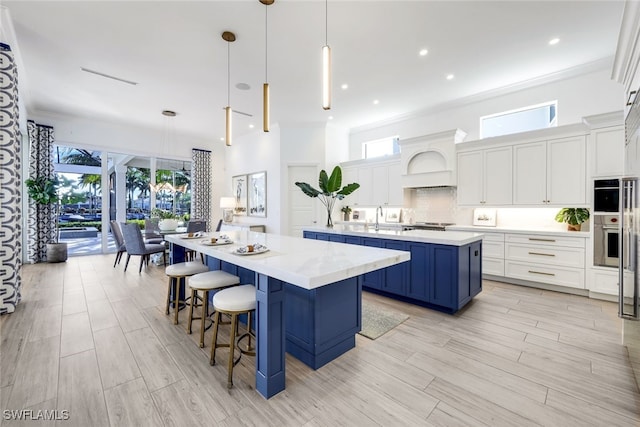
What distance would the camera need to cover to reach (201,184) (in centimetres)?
827

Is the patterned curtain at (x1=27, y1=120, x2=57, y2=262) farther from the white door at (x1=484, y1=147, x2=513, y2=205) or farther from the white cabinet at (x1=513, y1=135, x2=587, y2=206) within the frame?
the white cabinet at (x1=513, y1=135, x2=587, y2=206)

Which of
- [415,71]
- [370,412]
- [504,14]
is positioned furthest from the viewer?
[415,71]

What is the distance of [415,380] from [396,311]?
1.30 metres

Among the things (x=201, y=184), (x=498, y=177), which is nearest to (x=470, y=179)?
(x=498, y=177)

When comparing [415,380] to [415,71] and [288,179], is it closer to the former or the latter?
[415,71]

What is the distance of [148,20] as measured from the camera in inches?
122

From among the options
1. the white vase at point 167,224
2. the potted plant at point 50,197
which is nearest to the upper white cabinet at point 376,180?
the white vase at point 167,224

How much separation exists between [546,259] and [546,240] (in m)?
0.29

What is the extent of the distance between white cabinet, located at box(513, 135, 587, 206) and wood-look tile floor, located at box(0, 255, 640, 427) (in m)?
1.68

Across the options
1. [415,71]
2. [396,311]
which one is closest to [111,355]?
[396,311]

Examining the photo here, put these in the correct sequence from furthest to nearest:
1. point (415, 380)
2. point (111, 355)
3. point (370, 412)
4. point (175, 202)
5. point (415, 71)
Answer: point (175, 202) < point (415, 71) < point (111, 355) < point (415, 380) < point (370, 412)

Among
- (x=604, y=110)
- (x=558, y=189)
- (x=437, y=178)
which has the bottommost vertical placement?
(x=558, y=189)

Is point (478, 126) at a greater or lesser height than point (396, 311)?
greater

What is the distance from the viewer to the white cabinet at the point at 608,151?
347 cm
